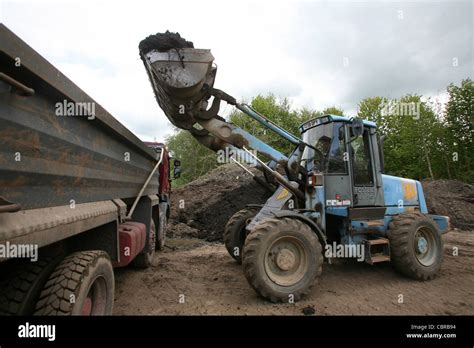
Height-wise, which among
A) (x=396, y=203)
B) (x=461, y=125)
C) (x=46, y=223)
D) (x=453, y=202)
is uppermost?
(x=461, y=125)

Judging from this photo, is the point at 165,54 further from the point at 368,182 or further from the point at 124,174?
the point at 368,182

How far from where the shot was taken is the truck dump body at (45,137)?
1477 mm

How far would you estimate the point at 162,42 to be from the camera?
386 centimetres

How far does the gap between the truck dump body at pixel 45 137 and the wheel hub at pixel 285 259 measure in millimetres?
2289

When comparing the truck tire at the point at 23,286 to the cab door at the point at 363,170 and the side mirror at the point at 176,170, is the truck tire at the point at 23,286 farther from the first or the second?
the side mirror at the point at 176,170

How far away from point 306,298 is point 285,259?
1.96 feet

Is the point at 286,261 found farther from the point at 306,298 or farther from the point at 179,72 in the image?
the point at 179,72

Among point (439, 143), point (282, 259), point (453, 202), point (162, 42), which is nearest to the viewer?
point (162, 42)

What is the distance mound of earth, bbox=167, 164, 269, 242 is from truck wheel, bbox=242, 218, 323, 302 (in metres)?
4.91

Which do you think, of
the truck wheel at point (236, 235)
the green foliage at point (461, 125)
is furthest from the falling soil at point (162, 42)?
the green foliage at point (461, 125)

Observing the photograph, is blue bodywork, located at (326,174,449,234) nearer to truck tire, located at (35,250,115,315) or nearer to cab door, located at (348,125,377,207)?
cab door, located at (348,125,377,207)

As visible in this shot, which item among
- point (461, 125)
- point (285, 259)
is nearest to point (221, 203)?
point (285, 259)

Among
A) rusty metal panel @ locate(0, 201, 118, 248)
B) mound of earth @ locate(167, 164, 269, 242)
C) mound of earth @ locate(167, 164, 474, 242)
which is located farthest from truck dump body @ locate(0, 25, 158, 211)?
mound of earth @ locate(167, 164, 474, 242)
